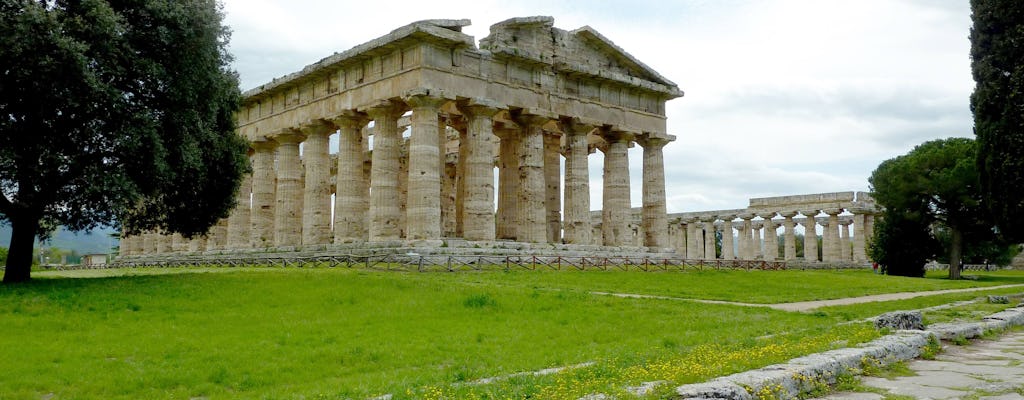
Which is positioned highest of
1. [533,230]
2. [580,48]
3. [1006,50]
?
[580,48]

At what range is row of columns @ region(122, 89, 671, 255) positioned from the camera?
34.9 meters

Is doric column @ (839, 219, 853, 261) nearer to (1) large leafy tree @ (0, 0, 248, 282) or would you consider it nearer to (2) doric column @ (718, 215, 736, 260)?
(2) doric column @ (718, 215, 736, 260)

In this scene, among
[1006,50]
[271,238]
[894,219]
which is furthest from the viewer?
[894,219]

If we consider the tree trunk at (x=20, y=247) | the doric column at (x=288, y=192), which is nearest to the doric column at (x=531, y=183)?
the doric column at (x=288, y=192)

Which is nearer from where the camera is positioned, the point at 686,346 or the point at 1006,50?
the point at 686,346

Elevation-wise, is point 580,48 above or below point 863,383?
above

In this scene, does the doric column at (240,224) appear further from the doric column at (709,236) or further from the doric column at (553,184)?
the doric column at (709,236)

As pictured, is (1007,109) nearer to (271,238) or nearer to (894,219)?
(894,219)

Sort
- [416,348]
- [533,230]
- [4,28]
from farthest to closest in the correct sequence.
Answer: [533,230], [4,28], [416,348]

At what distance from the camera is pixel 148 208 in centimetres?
2747

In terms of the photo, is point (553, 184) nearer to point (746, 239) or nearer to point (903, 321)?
point (903, 321)

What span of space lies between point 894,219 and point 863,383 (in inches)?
1955

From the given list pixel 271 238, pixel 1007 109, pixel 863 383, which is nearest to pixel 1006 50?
pixel 1007 109

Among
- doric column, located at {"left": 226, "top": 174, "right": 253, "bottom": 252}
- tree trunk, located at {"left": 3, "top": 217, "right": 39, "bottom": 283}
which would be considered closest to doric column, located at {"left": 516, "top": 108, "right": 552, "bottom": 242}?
doric column, located at {"left": 226, "top": 174, "right": 253, "bottom": 252}
